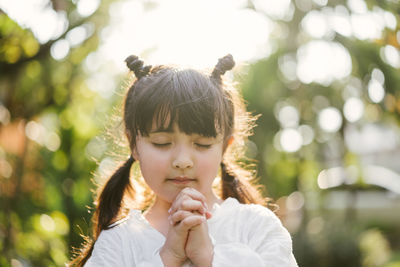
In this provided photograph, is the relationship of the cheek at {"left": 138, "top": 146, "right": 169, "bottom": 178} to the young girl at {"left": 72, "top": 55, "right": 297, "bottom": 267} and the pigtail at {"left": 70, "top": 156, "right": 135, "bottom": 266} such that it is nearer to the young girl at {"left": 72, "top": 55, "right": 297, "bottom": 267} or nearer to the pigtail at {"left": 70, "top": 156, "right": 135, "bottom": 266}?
the young girl at {"left": 72, "top": 55, "right": 297, "bottom": 267}

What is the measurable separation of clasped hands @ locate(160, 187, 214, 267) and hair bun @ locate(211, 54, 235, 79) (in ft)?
1.65

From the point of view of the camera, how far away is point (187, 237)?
1499 millimetres

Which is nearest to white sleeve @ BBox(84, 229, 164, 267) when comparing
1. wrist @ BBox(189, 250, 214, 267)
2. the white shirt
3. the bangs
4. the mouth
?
the white shirt

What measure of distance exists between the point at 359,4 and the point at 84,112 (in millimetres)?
2754

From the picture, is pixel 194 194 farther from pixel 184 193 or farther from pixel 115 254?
pixel 115 254

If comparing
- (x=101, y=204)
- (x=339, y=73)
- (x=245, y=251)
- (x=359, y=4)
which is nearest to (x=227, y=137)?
(x=245, y=251)

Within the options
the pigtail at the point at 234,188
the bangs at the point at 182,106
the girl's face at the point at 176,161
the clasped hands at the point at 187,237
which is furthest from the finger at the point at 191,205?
the pigtail at the point at 234,188

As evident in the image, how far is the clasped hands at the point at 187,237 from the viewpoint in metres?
1.48

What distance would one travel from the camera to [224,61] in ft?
5.97

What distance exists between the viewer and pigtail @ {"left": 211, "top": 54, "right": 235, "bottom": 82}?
70.7 inches

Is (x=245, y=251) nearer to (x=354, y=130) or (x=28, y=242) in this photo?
(x=28, y=242)

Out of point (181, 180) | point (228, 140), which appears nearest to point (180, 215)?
point (181, 180)

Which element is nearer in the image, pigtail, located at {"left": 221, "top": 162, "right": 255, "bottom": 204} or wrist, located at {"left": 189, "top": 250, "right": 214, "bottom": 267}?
wrist, located at {"left": 189, "top": 250, "right": 214, "bottom": 267}

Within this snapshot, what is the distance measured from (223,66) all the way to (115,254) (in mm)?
782
